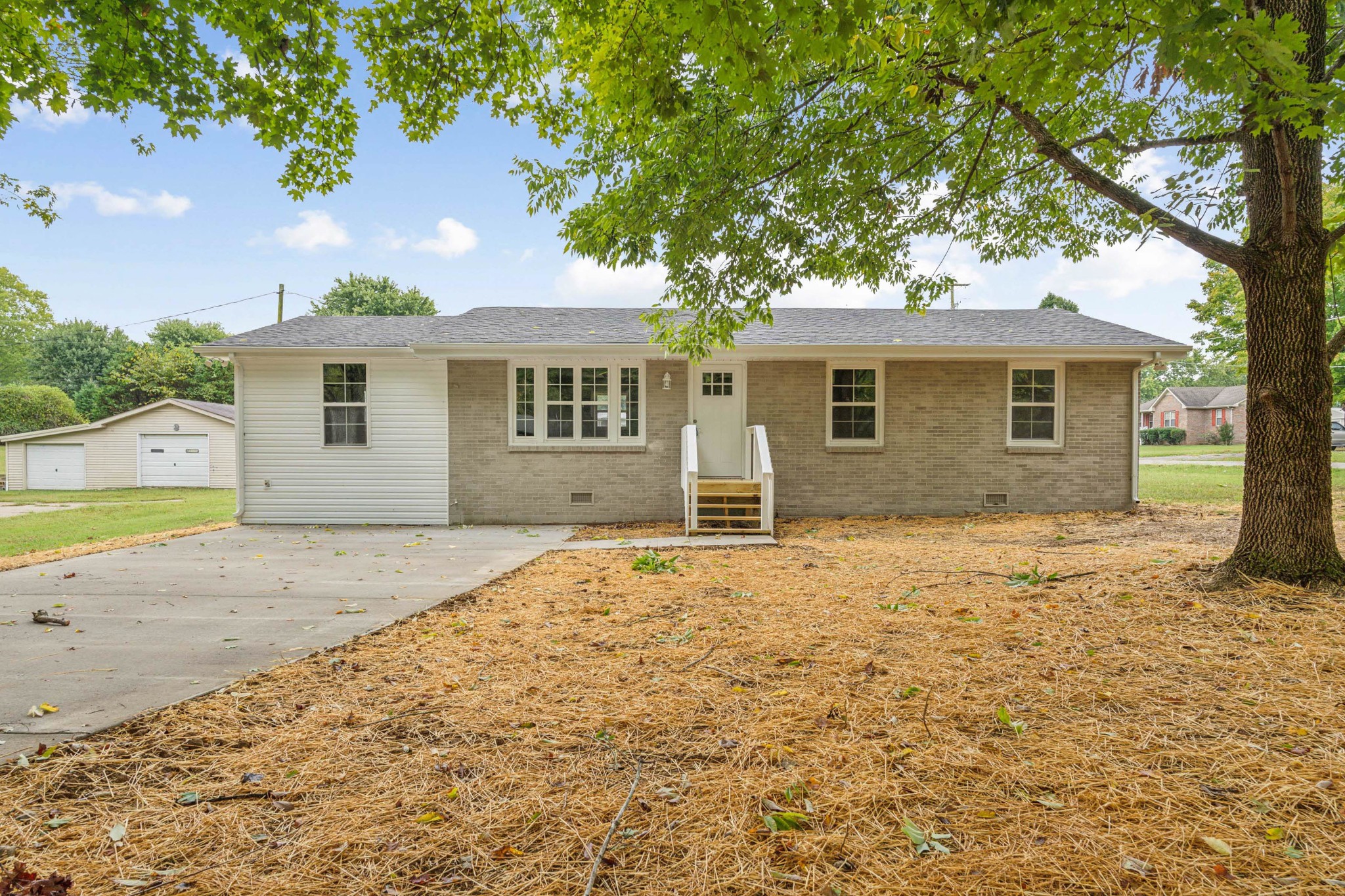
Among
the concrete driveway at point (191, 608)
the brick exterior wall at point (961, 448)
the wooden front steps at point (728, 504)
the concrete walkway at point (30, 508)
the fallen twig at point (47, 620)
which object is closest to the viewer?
the concrete driveway at point (191, 608)

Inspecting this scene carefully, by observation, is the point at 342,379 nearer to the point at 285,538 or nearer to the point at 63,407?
the point at 285,538

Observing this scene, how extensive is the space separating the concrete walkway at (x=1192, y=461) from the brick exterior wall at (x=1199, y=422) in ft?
58.3

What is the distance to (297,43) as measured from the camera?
4.65 metres

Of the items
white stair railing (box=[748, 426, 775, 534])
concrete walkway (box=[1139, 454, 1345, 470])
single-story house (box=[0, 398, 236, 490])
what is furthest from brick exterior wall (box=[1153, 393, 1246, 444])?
single-story house (box=[0, 398, 236, 490])

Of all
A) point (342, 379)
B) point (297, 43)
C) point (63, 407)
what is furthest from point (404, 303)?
point (297, 43)

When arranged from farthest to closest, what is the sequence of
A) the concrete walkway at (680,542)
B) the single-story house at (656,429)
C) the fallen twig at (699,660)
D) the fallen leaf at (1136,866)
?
1. the single-story house at (656,429)
2. the concrete walkway at (680,542)
3. the fallen twig at (699,660)
4. the fallen leaf at (1136,866)

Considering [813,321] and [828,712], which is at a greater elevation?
[813,321]

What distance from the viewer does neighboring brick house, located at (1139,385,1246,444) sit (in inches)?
1807

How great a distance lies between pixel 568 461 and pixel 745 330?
4111 mm

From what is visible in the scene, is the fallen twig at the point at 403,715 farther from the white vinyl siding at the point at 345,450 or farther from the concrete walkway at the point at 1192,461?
the concrete walkway at the point at 1192,461

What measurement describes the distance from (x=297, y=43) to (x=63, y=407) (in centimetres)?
4050

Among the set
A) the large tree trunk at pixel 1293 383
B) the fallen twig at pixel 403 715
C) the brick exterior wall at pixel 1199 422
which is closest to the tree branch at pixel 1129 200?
the large tree trunk at pixel 1293 383

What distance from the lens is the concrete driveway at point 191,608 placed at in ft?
10.8

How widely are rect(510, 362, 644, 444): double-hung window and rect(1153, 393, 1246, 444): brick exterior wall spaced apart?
4986cm
